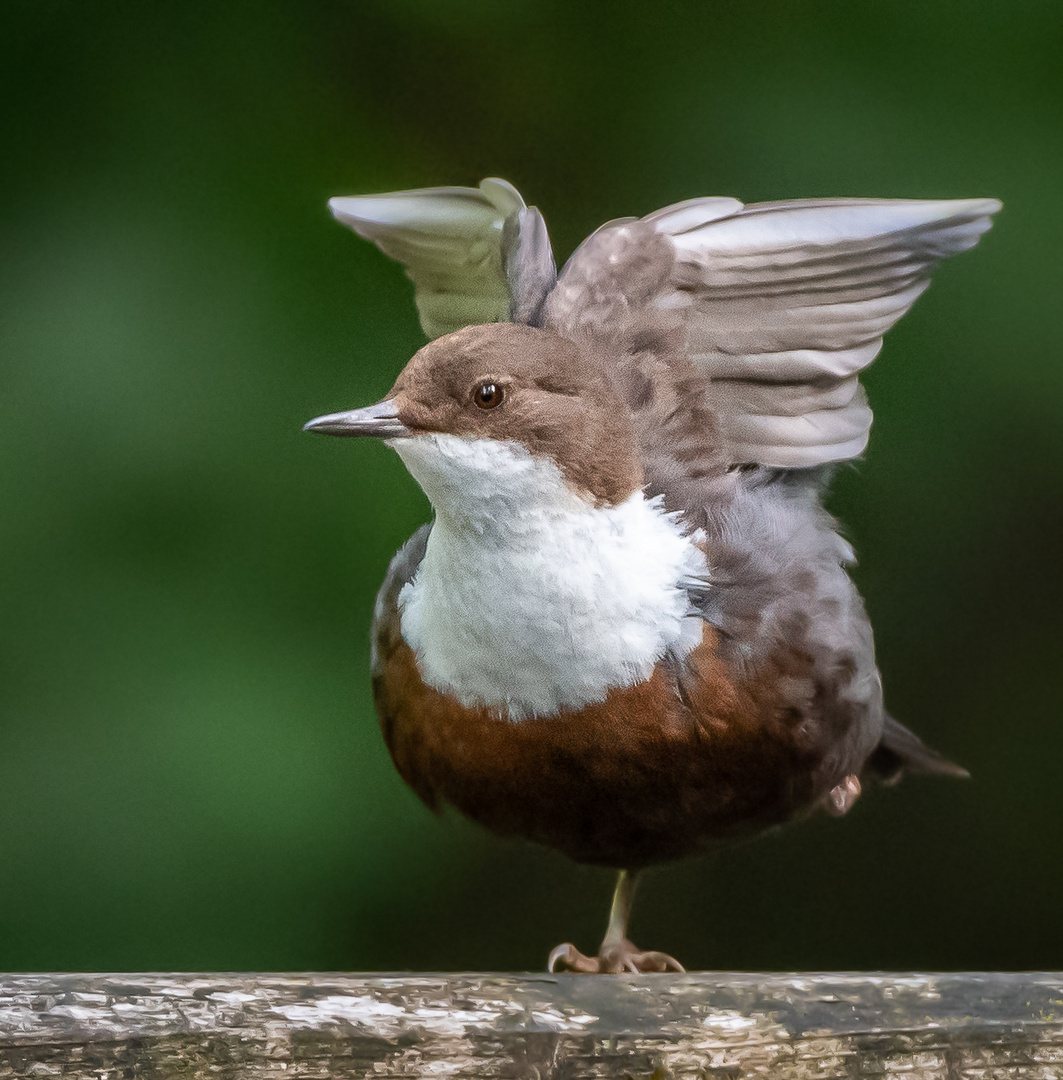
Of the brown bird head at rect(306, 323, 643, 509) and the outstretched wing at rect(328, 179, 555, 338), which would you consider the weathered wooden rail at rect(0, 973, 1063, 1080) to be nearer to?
the brown bird head at rect(306, 323, 643, 509)

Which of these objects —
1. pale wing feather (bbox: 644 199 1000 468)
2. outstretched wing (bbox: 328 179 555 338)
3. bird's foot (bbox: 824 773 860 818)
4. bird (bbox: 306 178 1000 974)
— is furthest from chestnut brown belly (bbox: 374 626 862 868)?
outstretched wing (bbox: 328 179 555 338)

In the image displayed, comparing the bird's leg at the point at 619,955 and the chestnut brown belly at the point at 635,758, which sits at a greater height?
the chestnut brown belly at the point at 635,758

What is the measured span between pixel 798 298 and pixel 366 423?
558 millimetres

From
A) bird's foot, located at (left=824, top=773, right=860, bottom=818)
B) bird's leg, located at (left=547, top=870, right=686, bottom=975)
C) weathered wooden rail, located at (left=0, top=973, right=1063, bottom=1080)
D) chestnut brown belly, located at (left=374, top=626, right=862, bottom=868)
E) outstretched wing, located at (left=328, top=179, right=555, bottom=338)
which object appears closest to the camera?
weathered wooden rail, located at (left=0, top=973, right=1063, bottom=1080)

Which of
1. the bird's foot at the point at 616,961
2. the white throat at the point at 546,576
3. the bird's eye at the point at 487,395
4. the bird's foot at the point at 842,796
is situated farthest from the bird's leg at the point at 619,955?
the bird's eye at the point at 487,395

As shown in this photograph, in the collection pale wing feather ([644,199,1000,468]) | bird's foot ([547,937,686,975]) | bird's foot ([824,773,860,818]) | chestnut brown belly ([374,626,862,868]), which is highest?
pale wing feather ([644,199,1000,468])

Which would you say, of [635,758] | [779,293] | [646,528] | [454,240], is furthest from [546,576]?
[454,240]

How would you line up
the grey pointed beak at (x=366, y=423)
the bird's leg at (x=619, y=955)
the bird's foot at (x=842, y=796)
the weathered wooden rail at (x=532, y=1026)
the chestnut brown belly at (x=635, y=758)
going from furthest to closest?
the bird's leg at (x=619, y=955) → the bird's foot at (x=842, y=796) → the chestnut brown belly at (x=635, y=758) → the grey pointed beak at (x=366, y=423) → the weathered wooden rail at (x=532, y=1026)

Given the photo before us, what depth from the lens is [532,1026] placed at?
4.17ft

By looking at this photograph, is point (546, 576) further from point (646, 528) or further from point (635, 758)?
point (635, 758)

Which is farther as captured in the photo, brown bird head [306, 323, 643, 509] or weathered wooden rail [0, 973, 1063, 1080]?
brown bird head [306, 323, 643, 509]

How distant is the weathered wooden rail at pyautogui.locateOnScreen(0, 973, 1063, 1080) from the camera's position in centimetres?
120

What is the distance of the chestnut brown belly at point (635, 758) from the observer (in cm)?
170

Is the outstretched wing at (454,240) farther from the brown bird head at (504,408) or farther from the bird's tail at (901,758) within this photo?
the bird's tail at (901,758)
